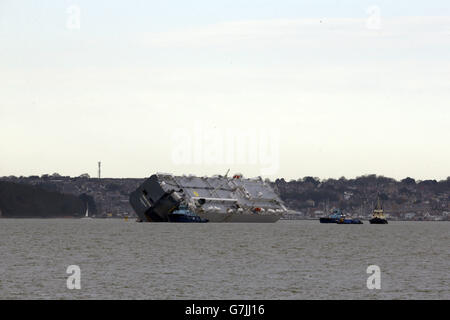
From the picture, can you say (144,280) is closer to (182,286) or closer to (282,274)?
(182,286)

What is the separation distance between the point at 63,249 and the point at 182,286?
4537 cm

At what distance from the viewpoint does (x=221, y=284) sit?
58.5 metres

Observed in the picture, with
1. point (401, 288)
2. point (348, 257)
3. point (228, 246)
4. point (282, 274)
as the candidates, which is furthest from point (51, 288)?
point (228, 246)

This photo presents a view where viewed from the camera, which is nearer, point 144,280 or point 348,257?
point 144,280

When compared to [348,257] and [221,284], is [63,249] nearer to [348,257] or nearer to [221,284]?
[348,257]

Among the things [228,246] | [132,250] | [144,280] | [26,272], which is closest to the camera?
[144,280]
